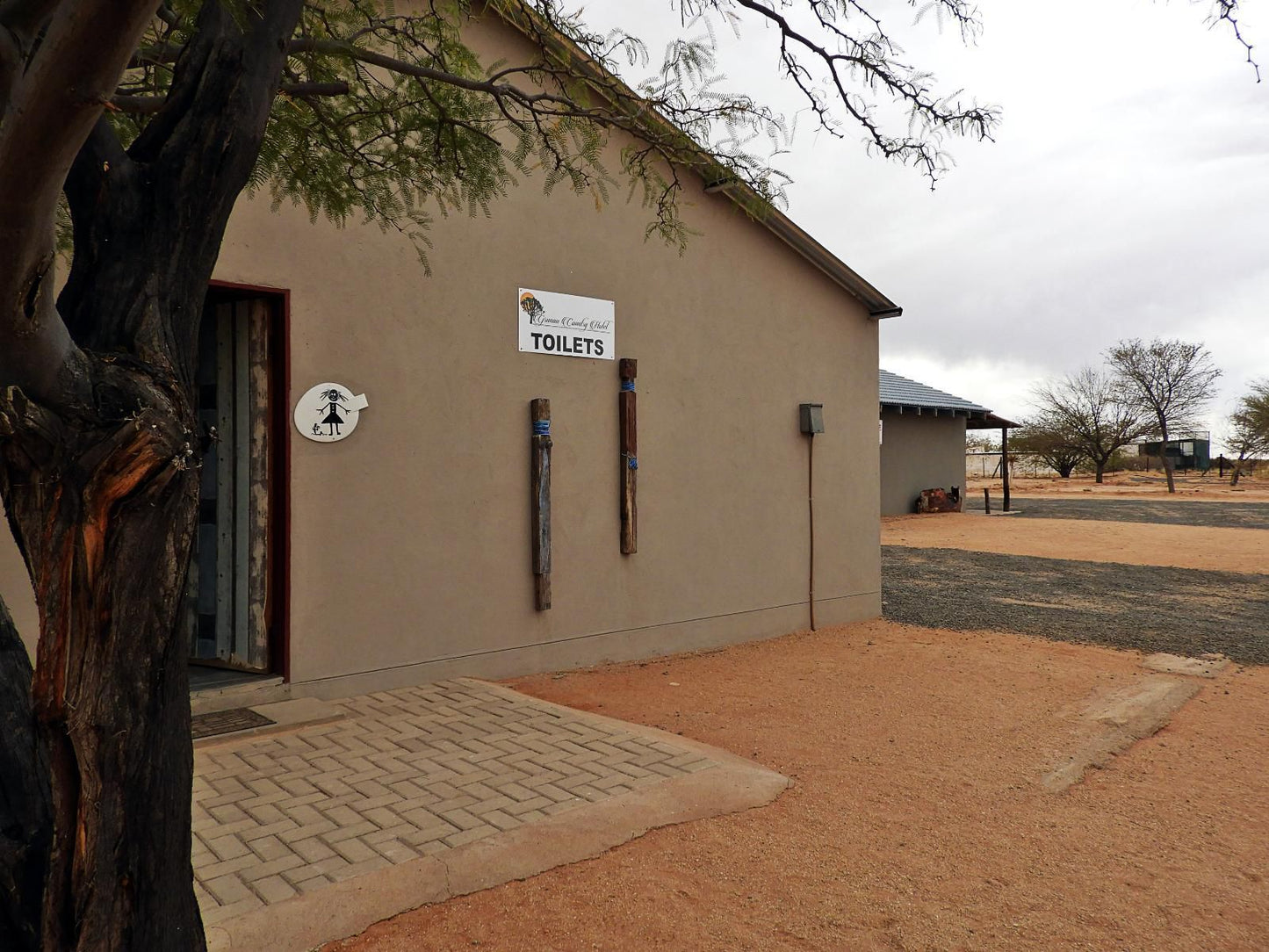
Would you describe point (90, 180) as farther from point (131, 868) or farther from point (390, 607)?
point (390, 607)

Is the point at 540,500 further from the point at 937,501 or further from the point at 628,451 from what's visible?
the point at 937,501

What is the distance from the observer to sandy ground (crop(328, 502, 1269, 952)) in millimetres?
3139

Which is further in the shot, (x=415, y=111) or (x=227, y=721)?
(x=227, y=721)

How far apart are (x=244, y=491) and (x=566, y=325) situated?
2797mm

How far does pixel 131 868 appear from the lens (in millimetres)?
2260

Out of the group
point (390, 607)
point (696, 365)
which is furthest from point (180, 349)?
point (696, 365)

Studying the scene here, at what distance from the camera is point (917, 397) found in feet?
86.5

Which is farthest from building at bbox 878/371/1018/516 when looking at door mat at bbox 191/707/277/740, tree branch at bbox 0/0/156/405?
tree branch at bbox 0/0/156/405

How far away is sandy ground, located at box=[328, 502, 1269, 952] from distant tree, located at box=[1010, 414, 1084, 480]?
44263 millimetres

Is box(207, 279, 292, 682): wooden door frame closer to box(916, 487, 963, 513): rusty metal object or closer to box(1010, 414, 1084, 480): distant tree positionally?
box(916, 487, 963, 513): rusty metal object

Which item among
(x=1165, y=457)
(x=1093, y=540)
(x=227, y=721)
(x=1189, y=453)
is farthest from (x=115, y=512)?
(x=1189, y=453)

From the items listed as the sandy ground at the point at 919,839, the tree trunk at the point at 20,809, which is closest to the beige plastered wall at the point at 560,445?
the sandy ground at the point at 919,839

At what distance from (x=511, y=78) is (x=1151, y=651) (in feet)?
25.1

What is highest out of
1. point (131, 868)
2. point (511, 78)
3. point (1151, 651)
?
point (511, 78)
